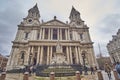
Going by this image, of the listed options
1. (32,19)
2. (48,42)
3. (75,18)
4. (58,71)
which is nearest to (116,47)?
(75,18)

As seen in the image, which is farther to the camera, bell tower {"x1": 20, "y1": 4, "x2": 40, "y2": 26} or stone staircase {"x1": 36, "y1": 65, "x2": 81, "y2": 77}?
bell tower {"x1": 20, "y1": 4, "x2": 40, "y2": 26}

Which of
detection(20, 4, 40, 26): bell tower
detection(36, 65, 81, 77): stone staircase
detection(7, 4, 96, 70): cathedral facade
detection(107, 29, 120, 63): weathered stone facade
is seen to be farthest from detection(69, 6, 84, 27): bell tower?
detection(36, 65, 81, 77): stone staircase

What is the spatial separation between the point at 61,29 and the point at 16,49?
18.7 m

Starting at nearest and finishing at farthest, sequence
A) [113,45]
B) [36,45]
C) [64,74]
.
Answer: [64,74] < [36,45] < [113,45]

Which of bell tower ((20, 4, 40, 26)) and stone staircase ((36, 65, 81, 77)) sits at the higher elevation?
bell tower ((20, 4, 40, 26))

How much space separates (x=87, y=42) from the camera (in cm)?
3872

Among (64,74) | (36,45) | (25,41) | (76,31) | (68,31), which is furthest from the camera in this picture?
(76,31)

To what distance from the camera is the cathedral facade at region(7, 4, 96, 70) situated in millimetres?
32625

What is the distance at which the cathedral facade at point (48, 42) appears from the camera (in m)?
32.6

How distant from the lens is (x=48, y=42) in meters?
34.0

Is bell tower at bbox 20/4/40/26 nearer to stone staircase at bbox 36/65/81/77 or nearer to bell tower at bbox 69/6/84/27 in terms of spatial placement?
bell tower at bbox 69/6/84/27

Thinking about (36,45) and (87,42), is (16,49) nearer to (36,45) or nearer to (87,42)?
(36,45)

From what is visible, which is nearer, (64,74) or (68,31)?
(64,74)

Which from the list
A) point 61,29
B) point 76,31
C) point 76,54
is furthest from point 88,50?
point 61,29
